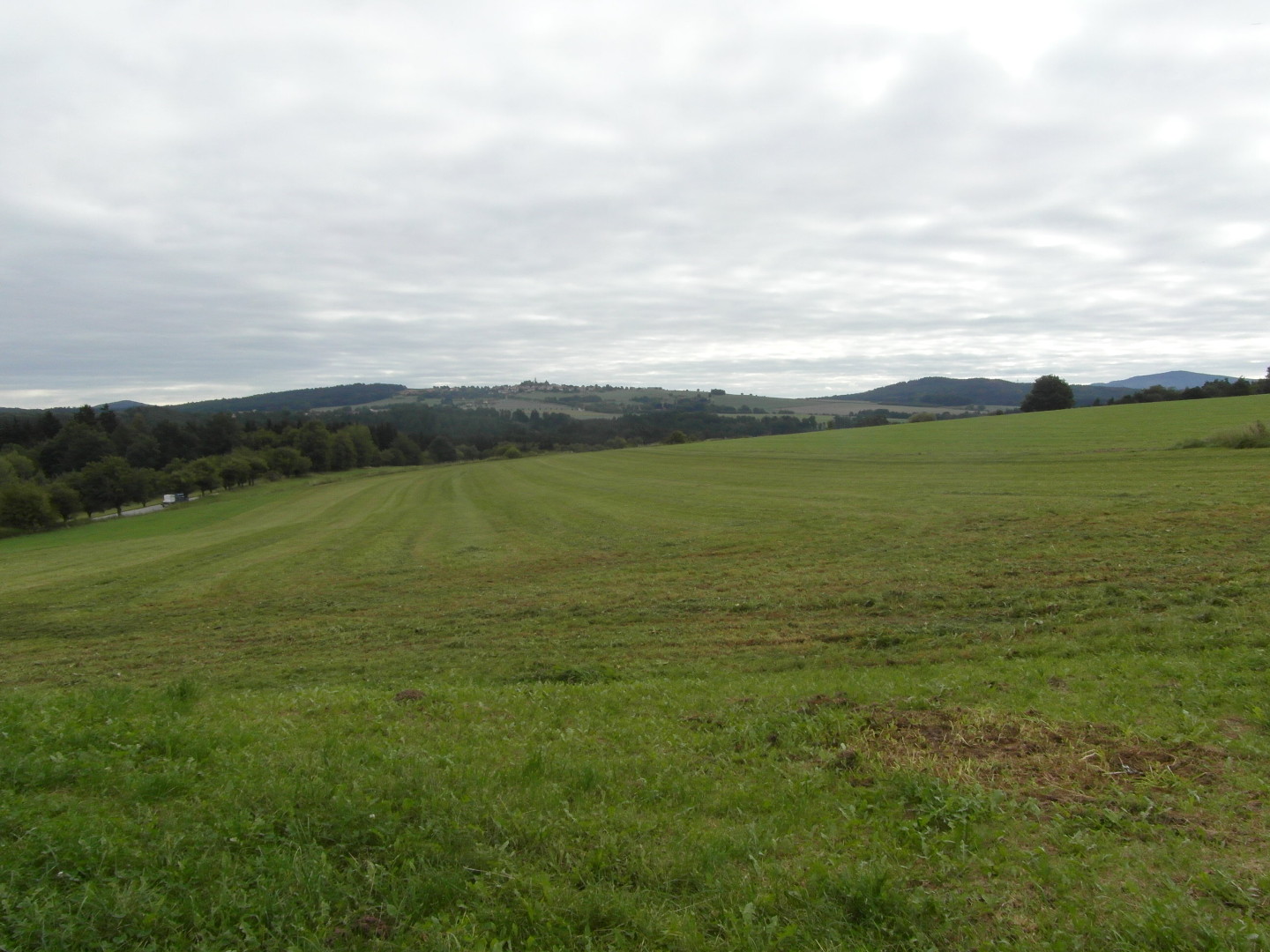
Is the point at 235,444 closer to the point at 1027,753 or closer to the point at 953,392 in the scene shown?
the point at 1027,753

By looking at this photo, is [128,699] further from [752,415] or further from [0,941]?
[752,415]

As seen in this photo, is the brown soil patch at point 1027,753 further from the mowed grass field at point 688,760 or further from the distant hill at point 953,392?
the distant hill at point 953,392

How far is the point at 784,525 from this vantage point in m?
25.2

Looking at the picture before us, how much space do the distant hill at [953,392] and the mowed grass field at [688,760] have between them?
13102 centimetres

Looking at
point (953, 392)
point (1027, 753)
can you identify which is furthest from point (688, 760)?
point (953, 392)

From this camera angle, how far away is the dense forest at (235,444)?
261 feet

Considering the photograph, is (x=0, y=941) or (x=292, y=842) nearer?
(x=0, y=941)

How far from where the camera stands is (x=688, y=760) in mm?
6340

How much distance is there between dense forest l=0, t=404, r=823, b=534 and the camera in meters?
79.5

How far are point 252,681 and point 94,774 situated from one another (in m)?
5.96

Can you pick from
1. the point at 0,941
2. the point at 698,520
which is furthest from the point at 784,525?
the point at 0,941

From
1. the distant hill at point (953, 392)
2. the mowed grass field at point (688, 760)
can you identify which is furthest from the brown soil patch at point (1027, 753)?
the distant hill at point (953, 392)

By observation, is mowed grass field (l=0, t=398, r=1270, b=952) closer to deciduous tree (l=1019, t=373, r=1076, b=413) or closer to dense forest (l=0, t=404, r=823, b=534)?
dense forest (l=0, t=404, r=823, b=534)

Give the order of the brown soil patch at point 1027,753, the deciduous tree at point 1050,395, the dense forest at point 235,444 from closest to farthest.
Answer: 1. the brown soil patch at point 1027,753
2. the dense forest at point 235,444
3. the deciduous tree at point 1050,395
